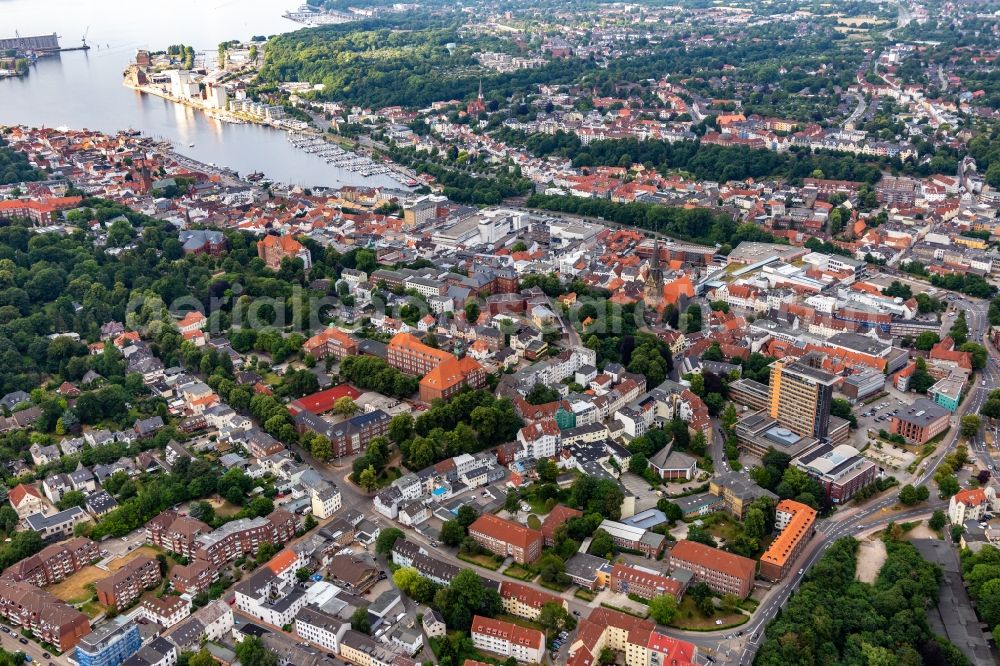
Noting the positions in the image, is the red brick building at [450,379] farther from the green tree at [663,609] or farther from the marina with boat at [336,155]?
the marina with boat at [336,155]

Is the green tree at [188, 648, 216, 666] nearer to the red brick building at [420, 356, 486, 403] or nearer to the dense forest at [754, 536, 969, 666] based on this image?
the dense forest at [754, 536, 969, 666]

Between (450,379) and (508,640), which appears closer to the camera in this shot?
(508,640)

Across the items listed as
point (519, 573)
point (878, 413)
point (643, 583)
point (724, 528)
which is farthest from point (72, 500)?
point (878, 413)

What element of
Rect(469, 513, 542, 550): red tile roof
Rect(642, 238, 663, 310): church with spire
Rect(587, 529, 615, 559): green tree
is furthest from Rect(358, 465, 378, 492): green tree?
Rect(642, 238, 663, 310): church with spire

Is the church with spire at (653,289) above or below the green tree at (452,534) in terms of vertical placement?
above

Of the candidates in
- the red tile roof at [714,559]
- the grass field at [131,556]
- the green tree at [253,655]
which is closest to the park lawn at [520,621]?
the red tile roof at [714,559]

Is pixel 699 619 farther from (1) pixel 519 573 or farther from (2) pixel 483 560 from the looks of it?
(2) pixel 483 560
